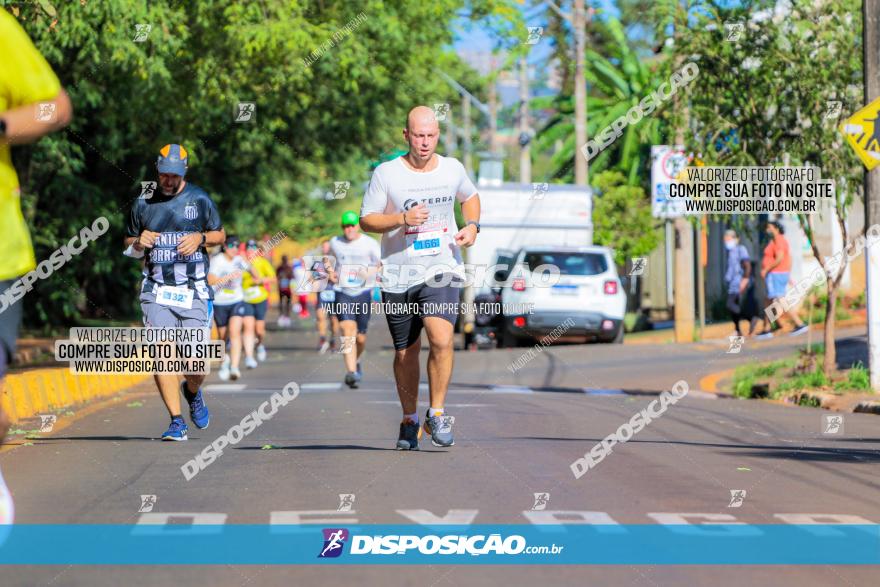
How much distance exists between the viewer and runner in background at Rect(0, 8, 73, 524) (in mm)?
5039

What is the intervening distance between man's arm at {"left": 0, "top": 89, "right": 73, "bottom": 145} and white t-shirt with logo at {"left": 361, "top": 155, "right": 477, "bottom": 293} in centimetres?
448

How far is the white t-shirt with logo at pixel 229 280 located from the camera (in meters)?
19.3

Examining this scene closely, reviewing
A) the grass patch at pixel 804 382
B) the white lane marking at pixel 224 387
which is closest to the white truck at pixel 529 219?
the white lane marking at pixel 224 387

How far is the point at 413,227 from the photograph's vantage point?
9.52 meters

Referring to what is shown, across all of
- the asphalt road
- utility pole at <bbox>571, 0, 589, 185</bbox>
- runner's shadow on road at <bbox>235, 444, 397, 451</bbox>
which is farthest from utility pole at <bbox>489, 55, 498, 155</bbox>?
runner's shadow on road at <bbox>235, 444, 397, 451</bbox>

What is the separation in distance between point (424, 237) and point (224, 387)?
29.3ft

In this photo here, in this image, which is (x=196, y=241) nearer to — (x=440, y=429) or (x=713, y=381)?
(x=440, y=429)


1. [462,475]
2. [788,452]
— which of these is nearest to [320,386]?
[788,452]

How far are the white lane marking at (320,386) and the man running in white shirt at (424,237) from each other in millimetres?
7494

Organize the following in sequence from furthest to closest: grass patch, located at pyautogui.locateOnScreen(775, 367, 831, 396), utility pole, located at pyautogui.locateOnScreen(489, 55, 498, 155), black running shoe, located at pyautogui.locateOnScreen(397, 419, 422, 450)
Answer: utility pole, located at pyautogui.locateOnScreen(489, 55, 498, 155) < grass patch, located at pyautogui.locateOnScreen(775, 367, 831, 396) < black running shoe, located at pyautogui.locateOnScreen(397, 419, 422, 450)

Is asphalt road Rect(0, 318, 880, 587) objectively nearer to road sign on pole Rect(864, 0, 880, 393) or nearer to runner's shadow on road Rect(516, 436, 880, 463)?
runner's shadow on road Rect(516, 436, 880, 463)

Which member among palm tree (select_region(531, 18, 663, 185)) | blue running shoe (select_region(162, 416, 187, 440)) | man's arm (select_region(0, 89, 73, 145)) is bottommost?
blue running shoe (select_region(162, 416, 187, 440))

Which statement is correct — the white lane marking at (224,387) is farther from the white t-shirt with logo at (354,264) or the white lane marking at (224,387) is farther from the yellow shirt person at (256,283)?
the yellow shirt person at (256,283)

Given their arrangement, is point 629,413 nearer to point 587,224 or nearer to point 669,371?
point 669,371
